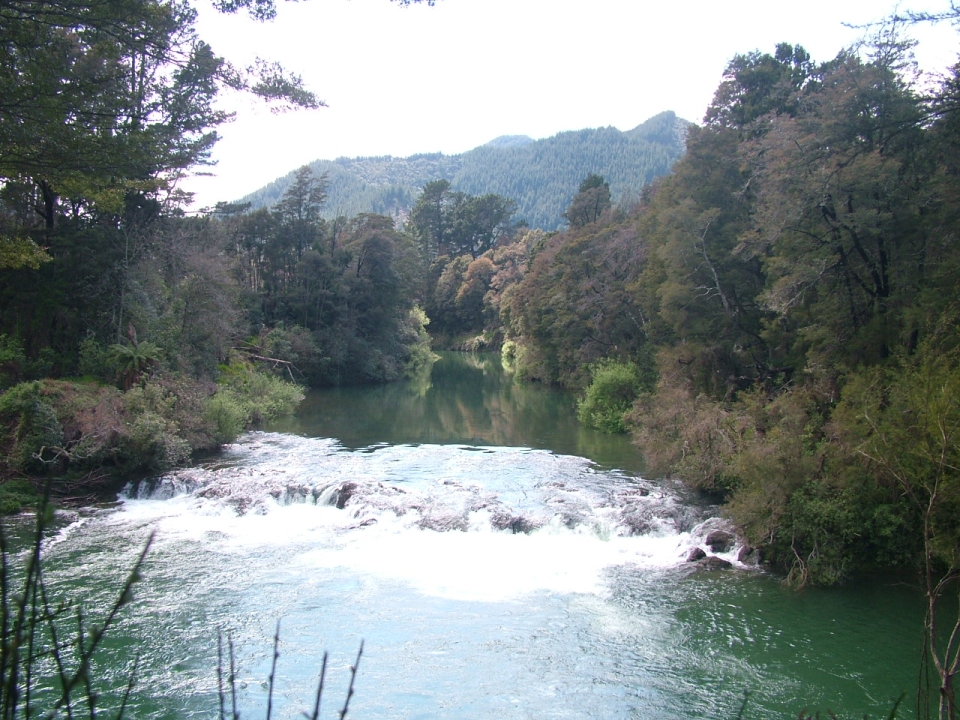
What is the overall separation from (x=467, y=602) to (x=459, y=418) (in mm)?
20266

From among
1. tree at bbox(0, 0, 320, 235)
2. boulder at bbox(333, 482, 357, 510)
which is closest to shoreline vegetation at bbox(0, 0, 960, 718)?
tree at bbox(0, 0, 320, 235)

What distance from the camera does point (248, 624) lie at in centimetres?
1087

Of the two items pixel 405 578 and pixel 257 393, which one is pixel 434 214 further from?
pixel 405 578

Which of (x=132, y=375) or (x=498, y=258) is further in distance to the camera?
(x=498, y=258)

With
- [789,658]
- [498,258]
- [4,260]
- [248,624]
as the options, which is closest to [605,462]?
[789,658]

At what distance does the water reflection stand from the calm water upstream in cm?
493

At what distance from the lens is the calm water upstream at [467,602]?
9234 mm

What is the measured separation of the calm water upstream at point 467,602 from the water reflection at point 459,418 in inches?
194

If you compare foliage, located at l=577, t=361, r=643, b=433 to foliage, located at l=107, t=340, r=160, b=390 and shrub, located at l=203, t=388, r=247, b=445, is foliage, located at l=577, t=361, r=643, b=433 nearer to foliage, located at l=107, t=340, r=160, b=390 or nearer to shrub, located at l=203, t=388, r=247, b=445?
shrub, located at l=203, t=388, r=247, b=445

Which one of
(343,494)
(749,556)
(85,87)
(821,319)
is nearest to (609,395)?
(821,319)

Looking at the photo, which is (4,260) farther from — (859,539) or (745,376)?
(745,376)

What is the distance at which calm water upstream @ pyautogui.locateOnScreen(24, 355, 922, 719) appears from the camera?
9234 millimetres

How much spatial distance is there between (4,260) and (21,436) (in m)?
6.24

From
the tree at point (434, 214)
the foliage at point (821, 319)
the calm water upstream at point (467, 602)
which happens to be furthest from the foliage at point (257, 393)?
the tree at point (434, 214)
